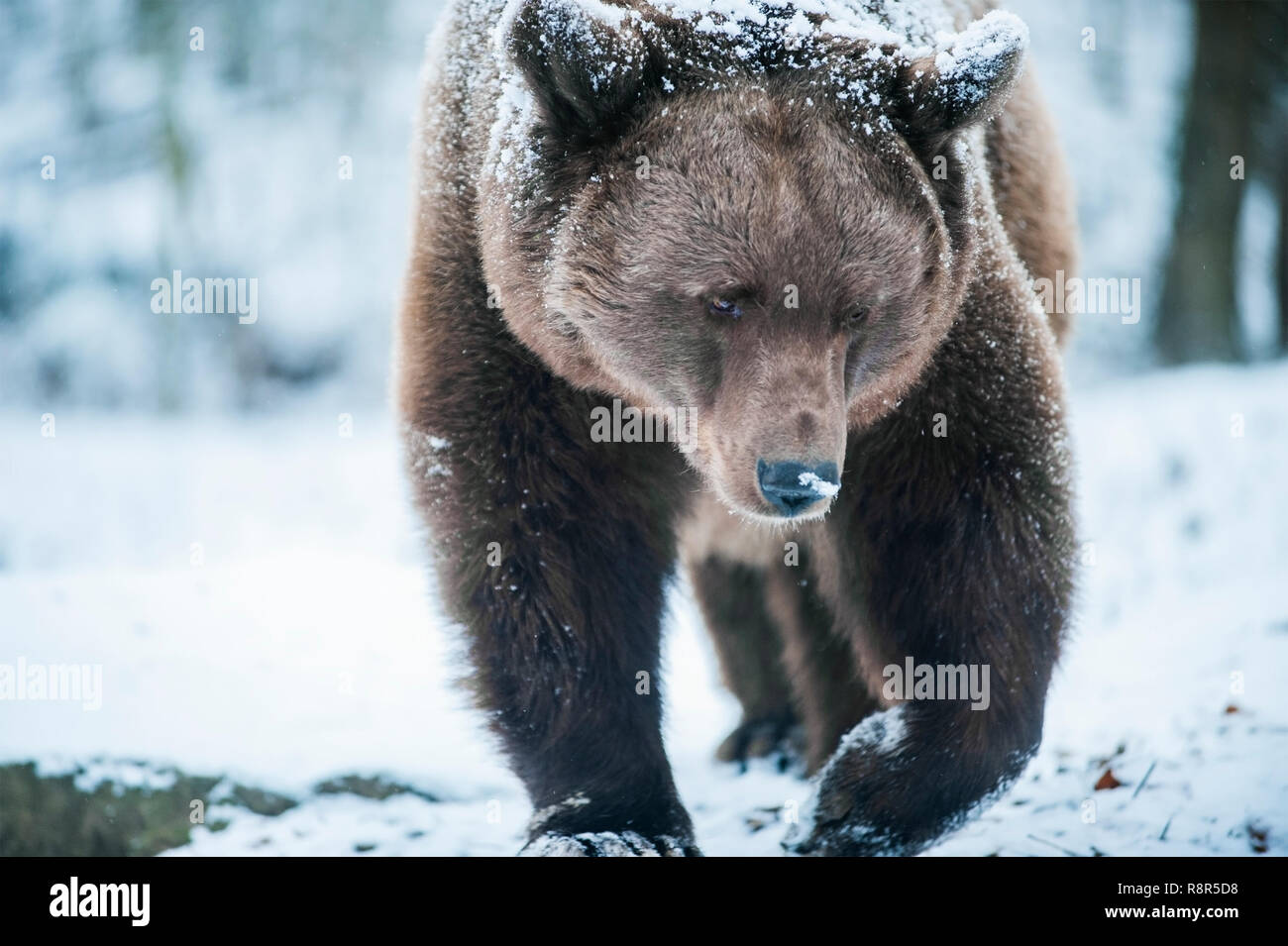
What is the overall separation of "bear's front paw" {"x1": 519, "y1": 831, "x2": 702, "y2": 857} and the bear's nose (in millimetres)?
1333

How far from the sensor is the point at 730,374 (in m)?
3.45

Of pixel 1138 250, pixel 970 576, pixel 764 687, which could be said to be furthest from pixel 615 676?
pixel 1138 250

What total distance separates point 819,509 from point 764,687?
2.97 meters

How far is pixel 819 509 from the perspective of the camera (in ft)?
11.1

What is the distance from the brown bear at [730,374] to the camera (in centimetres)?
340

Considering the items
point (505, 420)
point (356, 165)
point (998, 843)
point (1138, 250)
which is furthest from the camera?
point (356, 165)

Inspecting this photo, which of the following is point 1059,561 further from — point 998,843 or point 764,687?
point 764,687

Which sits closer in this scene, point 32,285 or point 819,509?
point 819,509

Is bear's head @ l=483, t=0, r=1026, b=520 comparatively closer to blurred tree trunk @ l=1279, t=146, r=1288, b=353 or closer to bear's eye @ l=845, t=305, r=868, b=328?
bear's eye @ l=845, t=305, r=868, b=328
